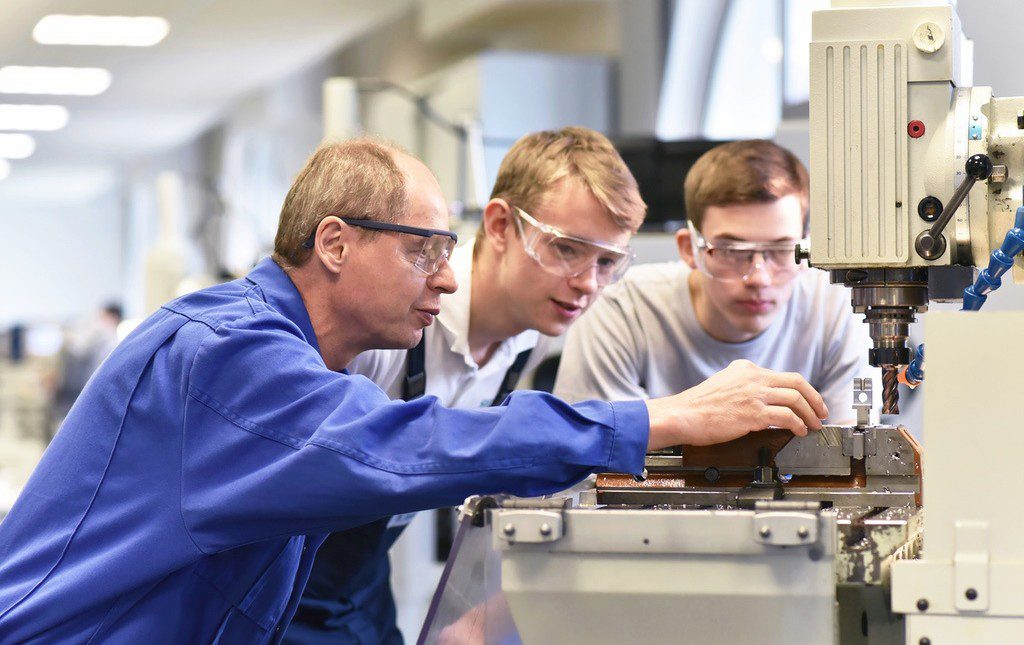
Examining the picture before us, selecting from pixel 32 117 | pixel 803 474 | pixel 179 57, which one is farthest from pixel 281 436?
pixel 32 117

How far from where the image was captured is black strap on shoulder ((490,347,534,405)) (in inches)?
83.0

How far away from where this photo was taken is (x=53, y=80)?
308 inches

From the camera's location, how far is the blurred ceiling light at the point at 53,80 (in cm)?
754

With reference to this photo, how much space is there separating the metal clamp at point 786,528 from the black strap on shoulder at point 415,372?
0.90 meters

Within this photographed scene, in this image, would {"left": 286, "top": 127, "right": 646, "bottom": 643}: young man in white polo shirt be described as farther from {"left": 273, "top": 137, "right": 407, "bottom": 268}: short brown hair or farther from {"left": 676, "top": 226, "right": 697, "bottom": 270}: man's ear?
{"left": 273, "top": 137, "right": 407, "bottom": 268}: short brown hair

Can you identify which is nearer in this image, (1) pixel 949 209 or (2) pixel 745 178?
(1) pixel 949 209

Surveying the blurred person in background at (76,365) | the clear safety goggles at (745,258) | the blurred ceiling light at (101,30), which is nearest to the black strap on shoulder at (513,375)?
the clear safety goggles at (745,258)

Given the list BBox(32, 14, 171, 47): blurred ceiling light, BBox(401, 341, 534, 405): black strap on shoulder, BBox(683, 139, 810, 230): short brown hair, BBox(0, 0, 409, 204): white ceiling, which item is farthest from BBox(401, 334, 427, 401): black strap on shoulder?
BBox(32, 14, 171, 47): blurred ceiling light

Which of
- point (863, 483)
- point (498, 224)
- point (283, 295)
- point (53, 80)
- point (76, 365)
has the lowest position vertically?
point (76, 365)

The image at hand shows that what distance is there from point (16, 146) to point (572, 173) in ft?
30.3

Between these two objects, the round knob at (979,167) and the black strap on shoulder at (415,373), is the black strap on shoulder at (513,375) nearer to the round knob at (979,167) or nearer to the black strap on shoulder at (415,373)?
the black strap on shoulder at (415,373)

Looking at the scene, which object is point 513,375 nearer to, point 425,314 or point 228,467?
point 425,314

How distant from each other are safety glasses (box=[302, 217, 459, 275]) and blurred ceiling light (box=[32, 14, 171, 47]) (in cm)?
534

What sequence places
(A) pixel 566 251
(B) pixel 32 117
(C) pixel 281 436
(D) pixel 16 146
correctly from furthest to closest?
1. (D) pixel 16 146
2. (B) pixel 32 117
3. (A) pixel 566 251
4. (C) pixel 281 436
